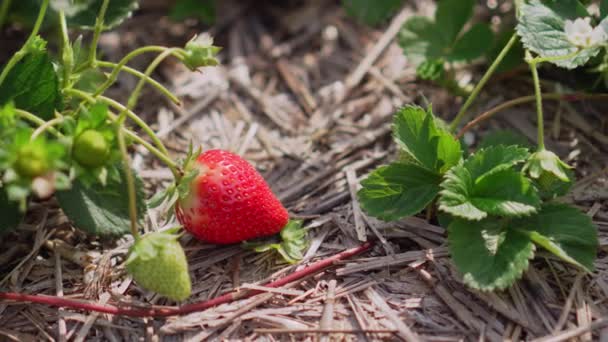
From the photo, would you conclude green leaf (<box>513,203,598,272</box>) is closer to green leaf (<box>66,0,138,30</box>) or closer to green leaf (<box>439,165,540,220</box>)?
green leaf (<box>439,165,540,220</box>)

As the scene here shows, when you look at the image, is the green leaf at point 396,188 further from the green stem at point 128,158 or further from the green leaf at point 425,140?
the green stem at point 128,158

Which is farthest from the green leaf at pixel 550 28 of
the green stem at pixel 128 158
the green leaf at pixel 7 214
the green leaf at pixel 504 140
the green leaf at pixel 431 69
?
the green leaf at pixel 7 214

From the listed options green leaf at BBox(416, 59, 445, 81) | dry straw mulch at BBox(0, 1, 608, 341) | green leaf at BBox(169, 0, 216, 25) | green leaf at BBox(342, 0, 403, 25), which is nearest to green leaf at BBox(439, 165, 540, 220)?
dry straw mulch at BBox(0, 1, 608, 341)

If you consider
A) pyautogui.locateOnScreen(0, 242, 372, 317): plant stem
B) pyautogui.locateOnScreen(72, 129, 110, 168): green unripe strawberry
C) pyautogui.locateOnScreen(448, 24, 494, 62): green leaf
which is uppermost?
pyautogui.locateOnScreen(72, 129, 110, 168): green unripe strawberry

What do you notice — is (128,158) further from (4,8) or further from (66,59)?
(4,8)

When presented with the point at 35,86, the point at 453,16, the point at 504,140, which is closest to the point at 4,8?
the point at 35,86

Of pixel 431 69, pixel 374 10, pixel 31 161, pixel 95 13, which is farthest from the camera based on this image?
pixel 374 10
